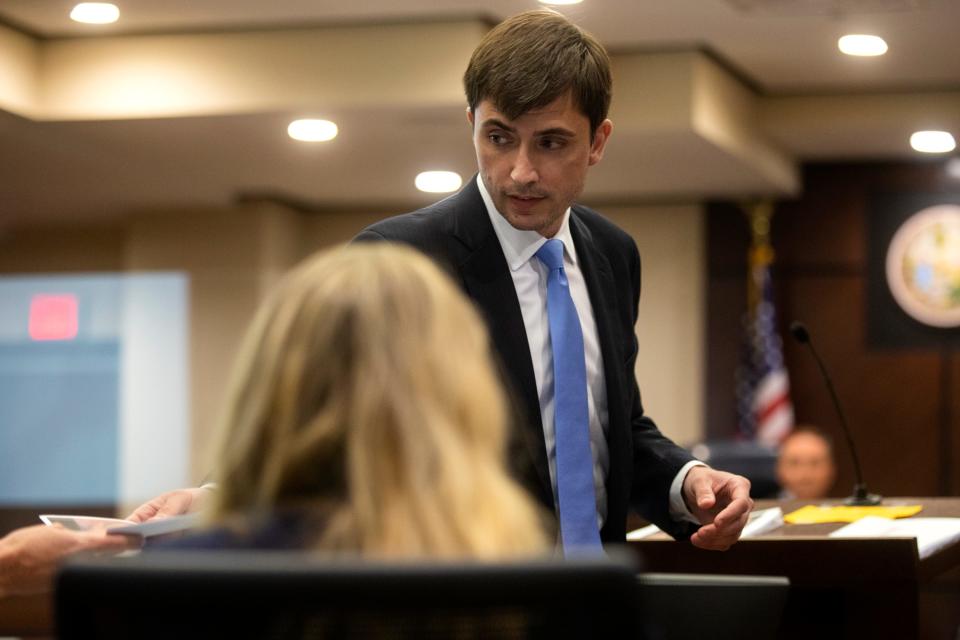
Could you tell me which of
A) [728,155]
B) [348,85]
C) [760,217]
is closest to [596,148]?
[348,85]

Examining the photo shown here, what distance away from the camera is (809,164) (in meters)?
9.49

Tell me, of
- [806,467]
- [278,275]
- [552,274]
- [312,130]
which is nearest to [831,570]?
[552,274]

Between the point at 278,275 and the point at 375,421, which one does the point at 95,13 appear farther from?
the point at 375,421

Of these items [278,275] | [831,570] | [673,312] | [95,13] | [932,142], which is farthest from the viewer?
[278,275]

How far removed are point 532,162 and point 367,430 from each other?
1.34 metres

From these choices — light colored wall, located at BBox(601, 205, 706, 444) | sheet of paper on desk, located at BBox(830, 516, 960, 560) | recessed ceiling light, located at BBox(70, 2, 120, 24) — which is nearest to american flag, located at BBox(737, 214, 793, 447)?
light colored wall, located at BBox(601, 205, 706, 444)

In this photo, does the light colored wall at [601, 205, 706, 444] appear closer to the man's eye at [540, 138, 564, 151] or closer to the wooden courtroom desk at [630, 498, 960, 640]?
the wooden courtroom desk at [630, 498, 960, 640]

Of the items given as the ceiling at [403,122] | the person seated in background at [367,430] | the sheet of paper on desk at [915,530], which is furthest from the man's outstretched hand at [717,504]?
the ceiling at [403,122]

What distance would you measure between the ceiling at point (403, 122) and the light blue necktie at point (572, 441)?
4388 millimetres

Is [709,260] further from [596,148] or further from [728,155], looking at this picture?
[596,148]

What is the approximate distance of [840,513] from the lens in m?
3.13

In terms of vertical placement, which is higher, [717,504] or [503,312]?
[503,312]

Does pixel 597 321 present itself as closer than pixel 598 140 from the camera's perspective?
Yes

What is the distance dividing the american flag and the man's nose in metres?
7.11
